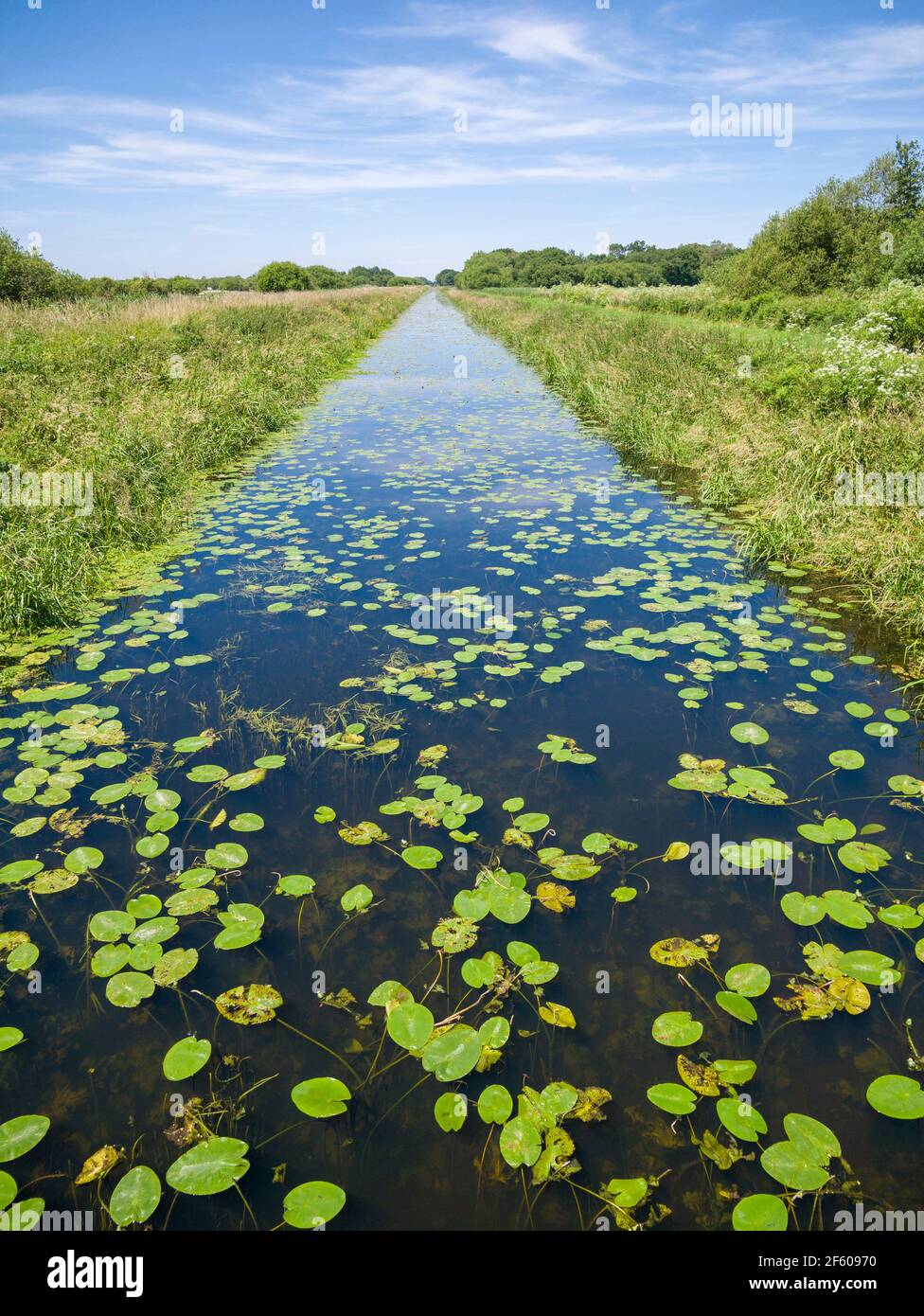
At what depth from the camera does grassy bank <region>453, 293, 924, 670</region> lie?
500cm

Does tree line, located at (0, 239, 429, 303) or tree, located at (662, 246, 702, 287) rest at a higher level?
tree, located at (662, 246, 702, 287)

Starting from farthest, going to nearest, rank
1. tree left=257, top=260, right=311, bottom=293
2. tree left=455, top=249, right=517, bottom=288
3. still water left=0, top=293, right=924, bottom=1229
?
tree left=455, top=249, right=517, bottom=288
tree left=257, top=260, right=311, bottom=293
still water left=0, top=293, right=924, bottom=1229

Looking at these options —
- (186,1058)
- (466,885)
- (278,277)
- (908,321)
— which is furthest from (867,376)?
(278,277)

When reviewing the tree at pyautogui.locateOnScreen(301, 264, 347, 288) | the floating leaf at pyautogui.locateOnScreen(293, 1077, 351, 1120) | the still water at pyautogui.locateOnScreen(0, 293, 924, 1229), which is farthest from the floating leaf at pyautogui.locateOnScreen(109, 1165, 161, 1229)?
the tree at pyautogui.locateOnScreen(301, 264, 347, 288)

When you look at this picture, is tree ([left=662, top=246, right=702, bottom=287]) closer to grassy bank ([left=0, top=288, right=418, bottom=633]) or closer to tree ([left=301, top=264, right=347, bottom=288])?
tree ([left=301, top=264, right=347, bottom=288])

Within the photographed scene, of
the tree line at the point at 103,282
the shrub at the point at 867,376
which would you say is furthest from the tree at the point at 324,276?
the shrub at the point at 867,376

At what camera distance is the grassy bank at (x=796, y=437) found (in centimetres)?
500

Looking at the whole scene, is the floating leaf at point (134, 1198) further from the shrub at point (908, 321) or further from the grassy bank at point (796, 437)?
the shrub at point (908, 321)

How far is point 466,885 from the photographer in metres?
2.39

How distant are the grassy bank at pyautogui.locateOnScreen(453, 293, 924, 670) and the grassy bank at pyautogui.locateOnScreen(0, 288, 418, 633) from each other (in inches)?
218

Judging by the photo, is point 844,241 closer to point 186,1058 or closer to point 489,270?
point 186,1058
